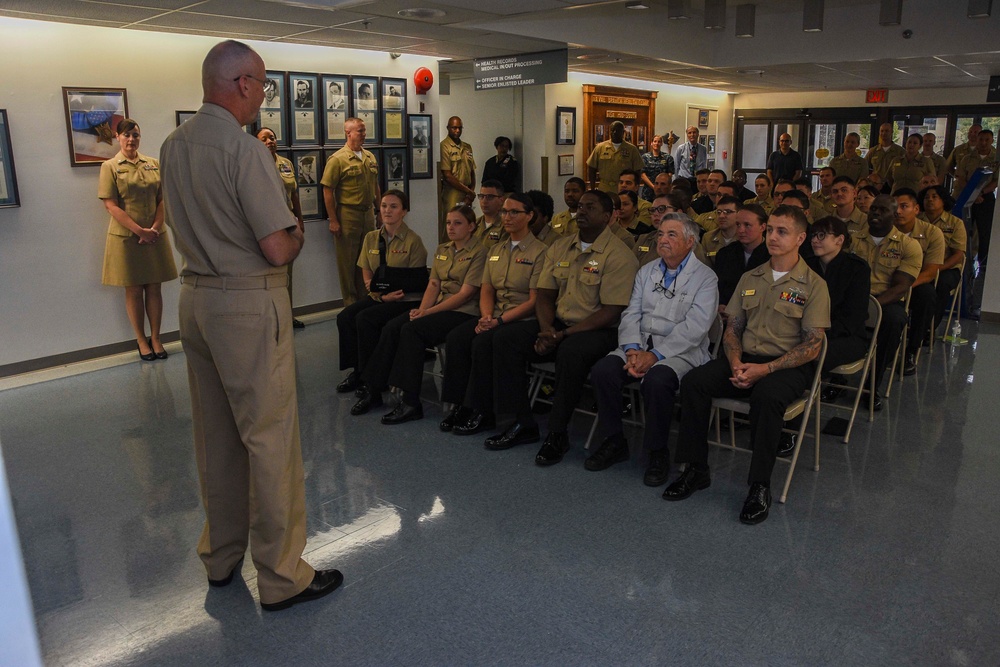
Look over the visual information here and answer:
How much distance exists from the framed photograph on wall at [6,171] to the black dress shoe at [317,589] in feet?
15.5

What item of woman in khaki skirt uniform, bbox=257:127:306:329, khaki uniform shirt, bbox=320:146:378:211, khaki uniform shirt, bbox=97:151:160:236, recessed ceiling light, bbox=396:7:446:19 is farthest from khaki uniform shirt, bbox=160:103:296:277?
khaki uniform shirt, bbox=320:146:378:211

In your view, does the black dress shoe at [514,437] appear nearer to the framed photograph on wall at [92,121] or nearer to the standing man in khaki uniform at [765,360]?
the standing man in khaki uniform at [765,360]

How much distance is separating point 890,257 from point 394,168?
539 centimetres

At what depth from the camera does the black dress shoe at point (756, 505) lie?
3670mm

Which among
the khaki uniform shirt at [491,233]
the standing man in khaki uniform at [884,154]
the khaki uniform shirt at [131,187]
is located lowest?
the khaki uniform shirt at [491,233]

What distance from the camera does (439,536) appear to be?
11.7ft

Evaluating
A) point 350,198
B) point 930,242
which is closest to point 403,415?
point 350,198

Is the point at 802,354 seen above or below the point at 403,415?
above

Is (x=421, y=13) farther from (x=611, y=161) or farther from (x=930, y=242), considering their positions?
(x=611, y=161)

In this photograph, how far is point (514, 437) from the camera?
183 inches

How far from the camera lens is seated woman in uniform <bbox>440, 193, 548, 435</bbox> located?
4844 mm

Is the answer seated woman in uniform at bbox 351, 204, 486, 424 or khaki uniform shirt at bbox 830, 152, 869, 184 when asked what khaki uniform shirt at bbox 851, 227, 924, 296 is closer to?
seated woman in uniform at bbox 351, 204, 486, 424

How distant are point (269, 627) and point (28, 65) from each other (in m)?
5.35

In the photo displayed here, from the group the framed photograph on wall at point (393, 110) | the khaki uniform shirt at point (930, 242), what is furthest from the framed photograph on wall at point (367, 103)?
the khaki uniform shirt at point (930, 242)
